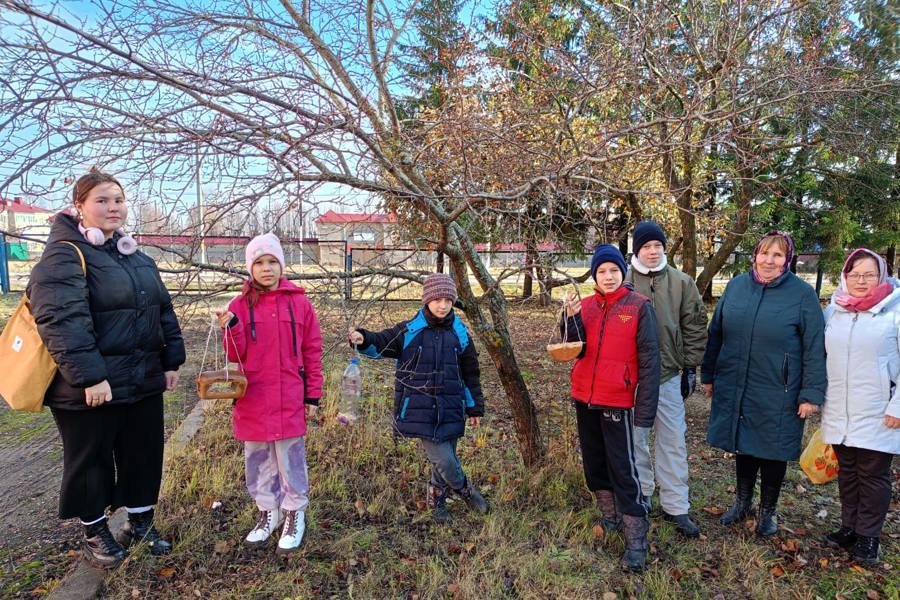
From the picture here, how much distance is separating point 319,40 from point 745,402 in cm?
330

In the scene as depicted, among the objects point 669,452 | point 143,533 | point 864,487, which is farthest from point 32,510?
point 864,487

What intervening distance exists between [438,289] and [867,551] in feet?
9.23

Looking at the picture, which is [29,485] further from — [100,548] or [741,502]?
[741,502]

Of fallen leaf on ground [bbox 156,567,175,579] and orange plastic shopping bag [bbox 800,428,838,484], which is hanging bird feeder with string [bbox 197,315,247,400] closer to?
fallen leaf on ground [bbox 156,567,175,579]

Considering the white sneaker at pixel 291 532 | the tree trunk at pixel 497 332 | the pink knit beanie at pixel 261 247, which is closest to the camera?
the pink knit beanie at pixel 261 247

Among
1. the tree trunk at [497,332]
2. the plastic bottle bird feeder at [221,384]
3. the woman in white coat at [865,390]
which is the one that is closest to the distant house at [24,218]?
the plastic bottle bird feeder at [221,384]

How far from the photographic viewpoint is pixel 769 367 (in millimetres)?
3027

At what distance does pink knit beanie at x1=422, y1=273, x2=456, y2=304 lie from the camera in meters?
3.11

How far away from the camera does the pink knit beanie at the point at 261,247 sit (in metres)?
2.78

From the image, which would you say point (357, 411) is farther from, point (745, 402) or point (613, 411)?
point (745, 402)

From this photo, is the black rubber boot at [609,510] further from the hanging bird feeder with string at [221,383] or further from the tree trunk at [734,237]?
the tree trunk at [734,237]

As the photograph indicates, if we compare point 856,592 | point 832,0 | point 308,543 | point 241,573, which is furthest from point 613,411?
point 832,0

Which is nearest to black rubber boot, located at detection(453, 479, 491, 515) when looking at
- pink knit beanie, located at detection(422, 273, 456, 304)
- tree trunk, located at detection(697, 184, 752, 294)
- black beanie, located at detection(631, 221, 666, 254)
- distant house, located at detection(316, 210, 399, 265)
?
pink knit beanie, located at detection(422, 273, 456, 304)

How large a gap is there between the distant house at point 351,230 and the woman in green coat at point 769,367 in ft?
7.20
